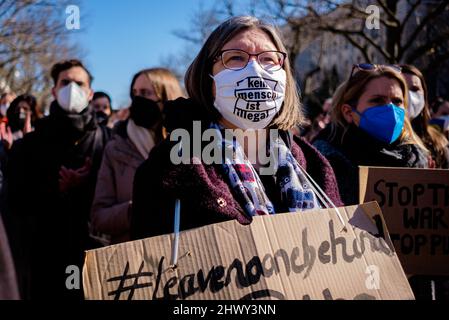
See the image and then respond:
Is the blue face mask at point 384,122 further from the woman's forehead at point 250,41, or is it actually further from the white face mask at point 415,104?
the woman's forehead at point 250,41

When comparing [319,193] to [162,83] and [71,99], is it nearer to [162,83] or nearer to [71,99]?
[162,83]

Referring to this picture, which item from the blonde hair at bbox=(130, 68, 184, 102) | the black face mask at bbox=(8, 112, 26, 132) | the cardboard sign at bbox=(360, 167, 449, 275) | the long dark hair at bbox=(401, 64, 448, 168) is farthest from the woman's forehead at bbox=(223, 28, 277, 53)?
the black face mask at bbox=(8, 112, 26, 132)

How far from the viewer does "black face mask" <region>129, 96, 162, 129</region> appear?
3223mm

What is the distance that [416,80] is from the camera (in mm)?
3832

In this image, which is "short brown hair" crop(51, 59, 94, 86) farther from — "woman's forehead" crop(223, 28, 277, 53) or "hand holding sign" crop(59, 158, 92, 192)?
"woman's forehead" crop(223, 28, 277, 53)

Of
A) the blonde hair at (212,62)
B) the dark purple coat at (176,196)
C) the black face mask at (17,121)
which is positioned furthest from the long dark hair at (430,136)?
the black face mask at (17,121)

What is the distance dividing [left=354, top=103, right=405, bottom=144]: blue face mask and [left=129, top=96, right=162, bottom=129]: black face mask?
1380mm

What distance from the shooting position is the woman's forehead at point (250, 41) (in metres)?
1.87

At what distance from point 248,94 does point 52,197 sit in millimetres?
1919

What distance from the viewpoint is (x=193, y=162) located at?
1.75 metres

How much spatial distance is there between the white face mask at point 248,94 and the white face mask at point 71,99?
184 cm
